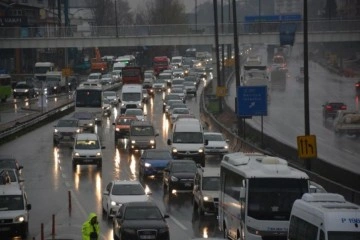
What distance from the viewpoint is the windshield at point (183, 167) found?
128ft

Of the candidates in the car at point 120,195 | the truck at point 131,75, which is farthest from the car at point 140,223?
the truck at point 131,75

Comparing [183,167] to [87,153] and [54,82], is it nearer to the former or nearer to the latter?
[87,153]

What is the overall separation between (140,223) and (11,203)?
4831mm

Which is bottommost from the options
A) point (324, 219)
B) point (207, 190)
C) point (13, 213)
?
point (207, 190)

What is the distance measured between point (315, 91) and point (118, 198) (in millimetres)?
76784

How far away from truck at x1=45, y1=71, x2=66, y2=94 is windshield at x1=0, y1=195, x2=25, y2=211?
81.9 m

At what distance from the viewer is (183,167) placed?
3944 centimetres

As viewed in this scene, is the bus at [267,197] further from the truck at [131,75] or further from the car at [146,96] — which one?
the truck at [131,75]

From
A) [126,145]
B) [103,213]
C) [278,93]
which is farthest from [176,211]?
[278,93]

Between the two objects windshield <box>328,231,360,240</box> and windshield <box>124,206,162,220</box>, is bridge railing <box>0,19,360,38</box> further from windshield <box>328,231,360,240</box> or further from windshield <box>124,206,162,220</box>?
windshield <box>328,231,360,240</box>

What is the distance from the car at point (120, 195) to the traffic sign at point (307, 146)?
18.9 ft

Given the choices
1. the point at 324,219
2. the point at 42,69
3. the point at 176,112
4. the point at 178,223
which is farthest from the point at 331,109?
the point at 42,69

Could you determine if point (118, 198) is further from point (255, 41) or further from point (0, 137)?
point (255, 41)

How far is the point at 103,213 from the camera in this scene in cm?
3419
